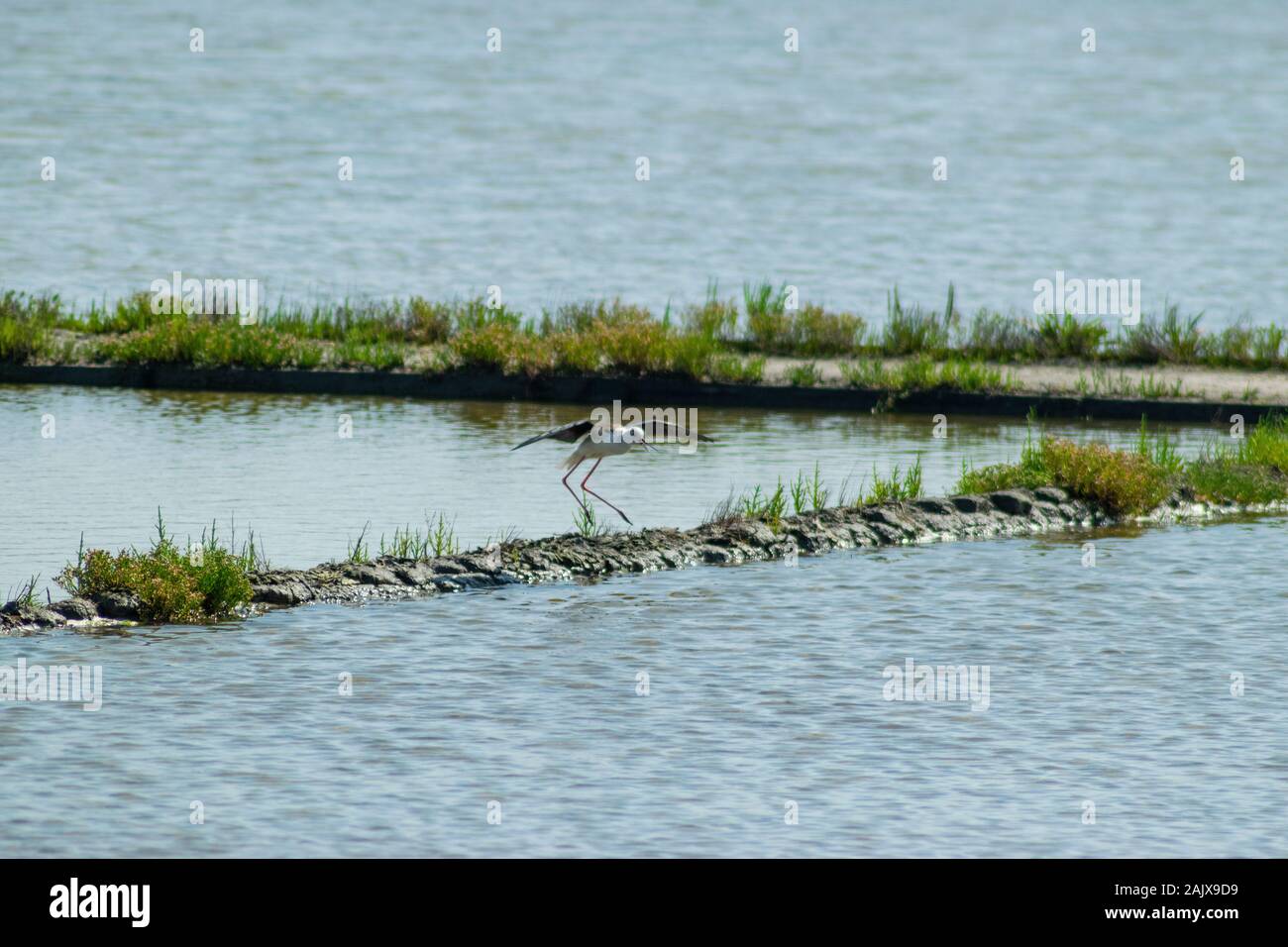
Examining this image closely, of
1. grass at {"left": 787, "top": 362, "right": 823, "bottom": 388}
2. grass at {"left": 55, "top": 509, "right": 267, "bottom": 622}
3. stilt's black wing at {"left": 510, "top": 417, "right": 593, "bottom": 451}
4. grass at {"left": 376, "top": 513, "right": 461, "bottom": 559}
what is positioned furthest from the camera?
grass at {"left": 787, "top": 362, "right": 823, "bottom": 388}

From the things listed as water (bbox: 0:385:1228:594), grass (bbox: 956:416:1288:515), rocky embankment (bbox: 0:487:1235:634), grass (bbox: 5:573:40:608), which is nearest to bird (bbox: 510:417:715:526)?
rocky embankment (bbox: 0:487:1235:634)

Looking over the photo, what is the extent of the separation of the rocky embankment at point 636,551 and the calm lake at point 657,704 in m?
0.24

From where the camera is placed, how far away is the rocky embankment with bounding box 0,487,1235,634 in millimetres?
14359

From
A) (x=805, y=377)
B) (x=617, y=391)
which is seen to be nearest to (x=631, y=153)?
(x=805, y=377)

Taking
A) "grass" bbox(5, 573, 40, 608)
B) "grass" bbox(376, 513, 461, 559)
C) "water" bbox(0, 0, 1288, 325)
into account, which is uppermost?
"water" bbox(0, 0, 1288, 325)

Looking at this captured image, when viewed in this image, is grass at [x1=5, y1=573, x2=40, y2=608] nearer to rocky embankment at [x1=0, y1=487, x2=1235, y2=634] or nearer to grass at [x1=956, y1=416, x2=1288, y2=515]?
rocky embankment at [x1=0, y1=487, x2=1235, y2=634]

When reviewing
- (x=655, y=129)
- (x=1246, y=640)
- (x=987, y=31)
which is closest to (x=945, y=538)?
(x=1246, y=640)

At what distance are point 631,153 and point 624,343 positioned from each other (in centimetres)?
5106

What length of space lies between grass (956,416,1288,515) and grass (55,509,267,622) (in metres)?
7.45

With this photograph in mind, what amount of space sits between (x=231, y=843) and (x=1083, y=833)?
154 inches

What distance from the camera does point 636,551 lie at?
16.2 m

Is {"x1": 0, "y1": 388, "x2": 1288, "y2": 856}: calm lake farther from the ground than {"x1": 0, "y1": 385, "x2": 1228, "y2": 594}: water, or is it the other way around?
{"x1": 0, "y1": 385, "x2": 1228, "y2": 594}: water
